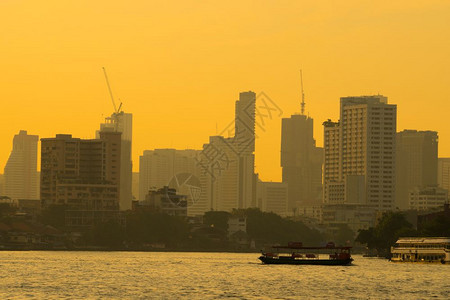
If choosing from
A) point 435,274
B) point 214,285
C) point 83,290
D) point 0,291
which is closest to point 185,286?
point 214,285

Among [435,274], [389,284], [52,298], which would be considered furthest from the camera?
[435,274]

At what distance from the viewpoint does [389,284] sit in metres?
160

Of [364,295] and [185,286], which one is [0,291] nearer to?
[185,286]

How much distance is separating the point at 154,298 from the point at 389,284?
135 feet

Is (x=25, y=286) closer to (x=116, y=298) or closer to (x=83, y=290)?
(x=83, y=290)

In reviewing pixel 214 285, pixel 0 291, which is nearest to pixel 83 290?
pixel 0 291

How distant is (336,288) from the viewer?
499 feet

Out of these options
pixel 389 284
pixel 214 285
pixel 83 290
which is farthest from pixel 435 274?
pixel 83 290

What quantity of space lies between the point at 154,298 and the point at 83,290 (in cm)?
1385

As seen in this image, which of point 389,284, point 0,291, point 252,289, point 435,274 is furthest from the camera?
point 435,274

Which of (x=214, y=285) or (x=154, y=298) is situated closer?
(x=154, y=298)

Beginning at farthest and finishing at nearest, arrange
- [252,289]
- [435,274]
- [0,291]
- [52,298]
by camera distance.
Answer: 1. [435,274]
2. [252,289]
3. [0,291]
4. [52,298]

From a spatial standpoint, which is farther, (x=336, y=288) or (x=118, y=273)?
(x=118, y=273)

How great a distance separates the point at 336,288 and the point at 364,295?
1279 cm
